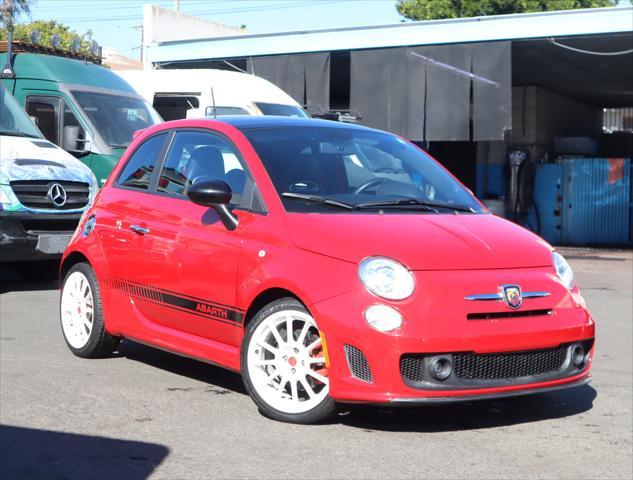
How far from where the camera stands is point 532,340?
5.21 meters

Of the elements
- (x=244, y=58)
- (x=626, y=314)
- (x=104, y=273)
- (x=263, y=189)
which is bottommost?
(x=626, y=314)

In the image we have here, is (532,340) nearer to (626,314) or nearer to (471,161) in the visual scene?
(626,314)

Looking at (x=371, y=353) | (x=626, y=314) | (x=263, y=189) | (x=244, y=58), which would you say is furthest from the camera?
(x=244, y=58)

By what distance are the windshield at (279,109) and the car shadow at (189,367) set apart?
830 centimetres

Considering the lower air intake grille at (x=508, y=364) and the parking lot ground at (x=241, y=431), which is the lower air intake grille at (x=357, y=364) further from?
the lower air intake grille at (x=508, y=364)

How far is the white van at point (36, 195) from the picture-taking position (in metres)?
10.5

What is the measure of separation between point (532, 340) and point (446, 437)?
68 centimetres

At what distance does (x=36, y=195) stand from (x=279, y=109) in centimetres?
587

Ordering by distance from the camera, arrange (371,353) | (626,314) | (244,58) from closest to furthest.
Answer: (371,353)
(626,314)
(244,58)

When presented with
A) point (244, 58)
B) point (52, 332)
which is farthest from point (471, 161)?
point (52, 332)

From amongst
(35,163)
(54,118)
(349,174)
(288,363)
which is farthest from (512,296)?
(54,118)

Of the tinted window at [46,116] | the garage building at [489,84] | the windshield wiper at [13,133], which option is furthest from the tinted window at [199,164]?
the garage building at [489,84]

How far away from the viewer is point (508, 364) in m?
5.22

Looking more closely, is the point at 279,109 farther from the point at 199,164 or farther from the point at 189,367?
the point at 199,164
